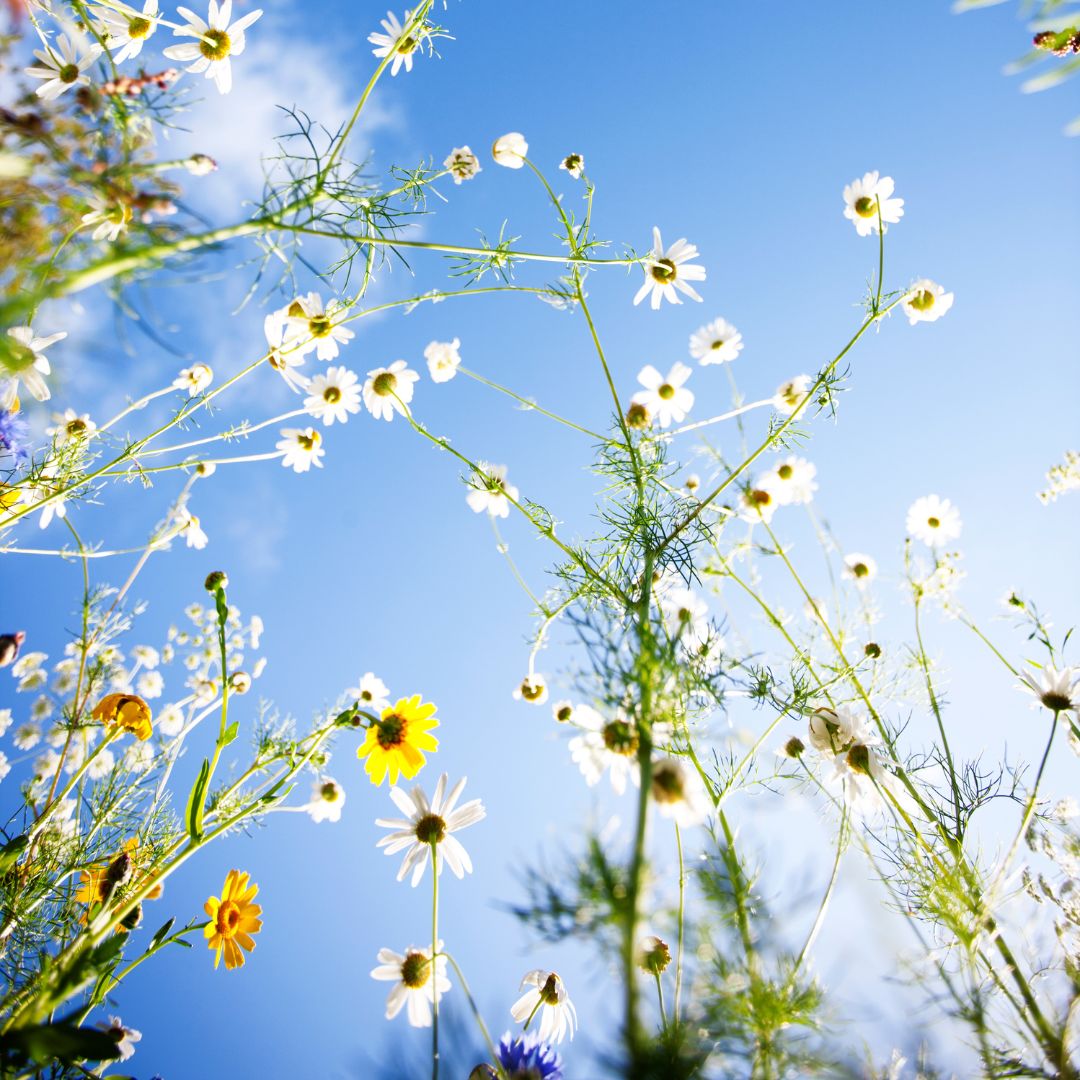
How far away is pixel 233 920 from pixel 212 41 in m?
1.72

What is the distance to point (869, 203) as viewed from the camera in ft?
5.47

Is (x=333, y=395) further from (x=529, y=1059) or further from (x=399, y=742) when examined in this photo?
(x=529, y=1059)

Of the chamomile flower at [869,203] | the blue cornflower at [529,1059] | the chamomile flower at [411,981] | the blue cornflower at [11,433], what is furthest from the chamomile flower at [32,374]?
the chamomile flower at [869,203]

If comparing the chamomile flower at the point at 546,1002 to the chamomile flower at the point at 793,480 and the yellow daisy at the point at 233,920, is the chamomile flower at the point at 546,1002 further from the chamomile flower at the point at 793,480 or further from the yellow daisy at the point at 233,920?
the chamomile flower at the point at 793,480

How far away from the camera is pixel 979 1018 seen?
93 cm

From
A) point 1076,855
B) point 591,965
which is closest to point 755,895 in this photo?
point 591,965

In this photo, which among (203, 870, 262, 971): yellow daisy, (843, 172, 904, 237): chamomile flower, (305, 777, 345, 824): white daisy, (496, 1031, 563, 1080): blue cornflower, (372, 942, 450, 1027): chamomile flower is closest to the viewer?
(496, 1031, 563, 1080): blue cornflower

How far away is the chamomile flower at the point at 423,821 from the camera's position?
3.66 ft

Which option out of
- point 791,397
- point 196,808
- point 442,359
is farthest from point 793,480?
point 196,808

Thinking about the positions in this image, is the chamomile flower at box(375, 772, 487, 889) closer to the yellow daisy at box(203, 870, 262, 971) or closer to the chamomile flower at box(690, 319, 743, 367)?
the yellow daisy at box(203, 870, 262, 971)

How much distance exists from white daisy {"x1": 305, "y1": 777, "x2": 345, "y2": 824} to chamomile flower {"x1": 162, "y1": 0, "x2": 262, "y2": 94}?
1.82 metres

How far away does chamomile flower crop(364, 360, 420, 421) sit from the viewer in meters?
1.66

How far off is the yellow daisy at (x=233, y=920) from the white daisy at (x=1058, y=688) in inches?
60.5

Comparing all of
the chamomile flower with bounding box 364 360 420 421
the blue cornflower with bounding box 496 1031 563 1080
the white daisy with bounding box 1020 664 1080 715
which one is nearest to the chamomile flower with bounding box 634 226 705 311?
the chamomile flower with bounding box 364 360 420 421
